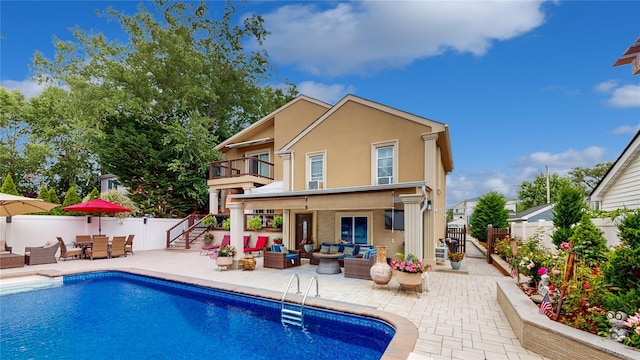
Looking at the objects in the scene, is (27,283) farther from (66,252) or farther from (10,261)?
(66,252)

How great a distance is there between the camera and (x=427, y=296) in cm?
886

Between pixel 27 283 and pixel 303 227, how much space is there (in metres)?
10.9

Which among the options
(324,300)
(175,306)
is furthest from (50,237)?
(324,300)

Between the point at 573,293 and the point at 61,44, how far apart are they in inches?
1484

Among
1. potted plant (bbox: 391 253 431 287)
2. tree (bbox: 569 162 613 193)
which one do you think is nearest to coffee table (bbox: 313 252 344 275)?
potted plant (bbox: 391 253 431 287)

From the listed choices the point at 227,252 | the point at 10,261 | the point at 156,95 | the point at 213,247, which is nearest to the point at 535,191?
the point at 213,247

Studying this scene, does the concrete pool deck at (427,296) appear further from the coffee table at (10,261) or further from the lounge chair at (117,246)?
the lounge chair at (117,246)

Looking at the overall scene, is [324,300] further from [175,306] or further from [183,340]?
[175,306]

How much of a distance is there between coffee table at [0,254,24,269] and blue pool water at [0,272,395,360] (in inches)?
189

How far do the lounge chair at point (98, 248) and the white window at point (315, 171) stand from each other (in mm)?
11142

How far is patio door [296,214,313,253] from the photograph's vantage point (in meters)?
15.8

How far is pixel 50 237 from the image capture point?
16.8m

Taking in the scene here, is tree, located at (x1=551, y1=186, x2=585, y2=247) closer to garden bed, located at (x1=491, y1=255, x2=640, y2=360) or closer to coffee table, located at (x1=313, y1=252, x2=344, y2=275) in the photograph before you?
garden bed, located at (x1=491, y1=255, x2=640, y2=360)

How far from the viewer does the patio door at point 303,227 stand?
15.8 metres
